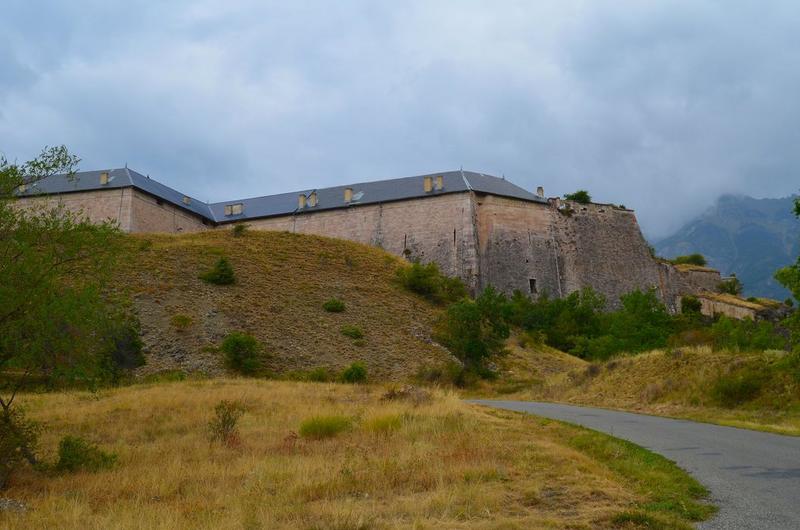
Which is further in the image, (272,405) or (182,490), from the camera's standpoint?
(272,405)

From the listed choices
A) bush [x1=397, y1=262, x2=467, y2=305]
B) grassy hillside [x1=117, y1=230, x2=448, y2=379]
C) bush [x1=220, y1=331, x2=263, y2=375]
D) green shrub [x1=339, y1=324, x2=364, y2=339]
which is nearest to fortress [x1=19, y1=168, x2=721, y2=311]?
grassy hillside [x1=117, y1=230, x2=448, y2=379]

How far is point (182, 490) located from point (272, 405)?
7708 millimetres

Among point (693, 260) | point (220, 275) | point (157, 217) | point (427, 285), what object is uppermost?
point (157, 217)

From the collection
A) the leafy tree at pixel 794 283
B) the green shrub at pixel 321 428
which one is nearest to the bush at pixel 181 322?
the green shrub at pixel 321 428

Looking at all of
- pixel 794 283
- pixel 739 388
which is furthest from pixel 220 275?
pixel 794 283

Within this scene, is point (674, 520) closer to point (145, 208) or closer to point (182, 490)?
point (182, 490)

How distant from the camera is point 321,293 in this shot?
113 feet

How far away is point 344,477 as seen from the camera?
26.5 feet

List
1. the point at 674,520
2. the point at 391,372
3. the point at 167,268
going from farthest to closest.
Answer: the point at 167,268, the point at 391,372, the point at 674,520

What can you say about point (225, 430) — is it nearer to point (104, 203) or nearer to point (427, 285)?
point (427, 285)

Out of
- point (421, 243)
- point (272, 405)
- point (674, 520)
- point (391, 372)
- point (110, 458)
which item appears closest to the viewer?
point (674, 520)

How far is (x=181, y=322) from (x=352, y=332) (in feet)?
22.9

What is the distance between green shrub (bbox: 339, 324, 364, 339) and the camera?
98.3 ft

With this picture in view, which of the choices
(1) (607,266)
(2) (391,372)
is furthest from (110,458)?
(1) (607,266)
